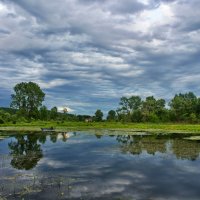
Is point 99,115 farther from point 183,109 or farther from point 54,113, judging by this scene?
point 183,109

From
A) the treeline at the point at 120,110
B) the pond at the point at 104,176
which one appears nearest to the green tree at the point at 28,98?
the treeline at the point at 120,110

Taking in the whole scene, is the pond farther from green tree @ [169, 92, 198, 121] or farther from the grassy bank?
green tree @ [169, 92, 198, 121]

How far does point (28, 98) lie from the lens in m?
145

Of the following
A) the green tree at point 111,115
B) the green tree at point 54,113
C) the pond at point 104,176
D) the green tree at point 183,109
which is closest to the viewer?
the pond at point 104,176

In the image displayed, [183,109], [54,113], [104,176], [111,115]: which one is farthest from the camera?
[111,115]

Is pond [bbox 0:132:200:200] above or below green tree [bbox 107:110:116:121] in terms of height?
below

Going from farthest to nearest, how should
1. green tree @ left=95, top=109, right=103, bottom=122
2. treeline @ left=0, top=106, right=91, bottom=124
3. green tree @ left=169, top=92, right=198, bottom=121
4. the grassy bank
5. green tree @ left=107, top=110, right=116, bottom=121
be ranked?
green tree @ left=107, top=110, right=116, bottom=121, green tree @ left=95, top=109, right=103, bottom=122, green tree @ left=169, top=92, right=198, bottom=121, treeline @ left=0, top=106, right=91, bottom=124, the grassy bank

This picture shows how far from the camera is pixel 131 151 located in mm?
38906

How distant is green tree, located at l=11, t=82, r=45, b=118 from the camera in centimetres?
14300

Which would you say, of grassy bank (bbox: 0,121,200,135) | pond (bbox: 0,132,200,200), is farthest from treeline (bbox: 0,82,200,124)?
Result: pond (bbox: 0,132,200,200)

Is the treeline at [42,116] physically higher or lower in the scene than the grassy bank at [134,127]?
higher

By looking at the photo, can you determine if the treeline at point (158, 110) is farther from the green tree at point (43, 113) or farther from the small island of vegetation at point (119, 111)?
the green tree at point (43, 113)

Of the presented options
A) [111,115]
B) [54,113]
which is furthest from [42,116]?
[111,115]

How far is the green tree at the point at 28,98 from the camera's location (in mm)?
143000
